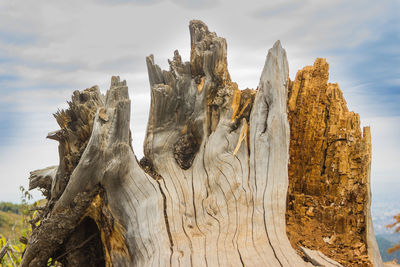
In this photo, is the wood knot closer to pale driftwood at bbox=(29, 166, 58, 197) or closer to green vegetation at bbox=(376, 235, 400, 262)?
pale driftwood at bbox=(29, 166, 58, 197)

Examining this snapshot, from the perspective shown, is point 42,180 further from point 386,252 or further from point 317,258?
point 386,252

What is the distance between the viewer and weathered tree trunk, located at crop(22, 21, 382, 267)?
14.0 feet

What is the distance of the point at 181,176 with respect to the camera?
505cm

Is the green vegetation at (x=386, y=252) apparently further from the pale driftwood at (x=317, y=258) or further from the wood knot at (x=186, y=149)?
the wood knot at (x=186, y=149)

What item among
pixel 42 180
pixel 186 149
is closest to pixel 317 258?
pixel 186 149

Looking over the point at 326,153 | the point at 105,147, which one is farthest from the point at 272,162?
the point at 105,147

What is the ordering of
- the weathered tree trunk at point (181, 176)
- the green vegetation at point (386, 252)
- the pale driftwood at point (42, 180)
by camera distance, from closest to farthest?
1. the weathered tree trunk at point (181, 176)
2. the pale driftwood at point (42, 180)
3. the green vegetation at point (386, 252)

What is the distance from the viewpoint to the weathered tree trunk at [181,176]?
168 inches

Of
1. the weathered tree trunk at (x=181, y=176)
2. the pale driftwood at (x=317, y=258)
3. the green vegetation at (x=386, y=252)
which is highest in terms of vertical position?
the weathered tree trunk at (x=181, y=176)

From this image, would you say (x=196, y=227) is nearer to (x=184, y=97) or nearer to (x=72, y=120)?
(x=184, y=97)

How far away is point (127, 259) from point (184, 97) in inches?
100

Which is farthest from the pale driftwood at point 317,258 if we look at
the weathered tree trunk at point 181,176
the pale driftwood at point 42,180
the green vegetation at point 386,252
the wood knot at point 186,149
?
the pale driftwood at point 42,180

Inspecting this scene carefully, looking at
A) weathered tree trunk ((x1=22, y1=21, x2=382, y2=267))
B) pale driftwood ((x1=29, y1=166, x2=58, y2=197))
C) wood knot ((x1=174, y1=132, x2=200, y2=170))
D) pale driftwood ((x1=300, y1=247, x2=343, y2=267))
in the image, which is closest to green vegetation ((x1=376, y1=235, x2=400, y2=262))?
pale driftwood ((x1=300, y1=247, x2=343, y2=267))

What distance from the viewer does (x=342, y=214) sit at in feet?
16.4
